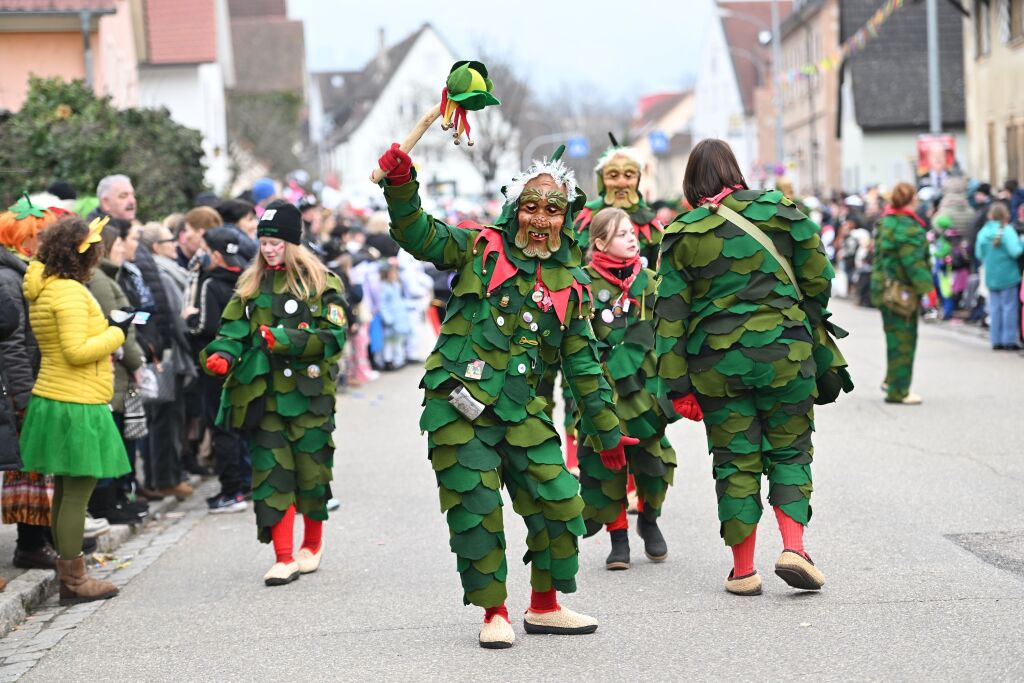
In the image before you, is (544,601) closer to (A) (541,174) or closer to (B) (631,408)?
(B) (631,408)

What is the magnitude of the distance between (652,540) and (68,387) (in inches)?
118

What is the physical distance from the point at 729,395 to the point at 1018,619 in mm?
1574

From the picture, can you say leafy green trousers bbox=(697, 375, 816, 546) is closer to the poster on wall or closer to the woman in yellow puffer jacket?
the woman in yellow puffer jacket

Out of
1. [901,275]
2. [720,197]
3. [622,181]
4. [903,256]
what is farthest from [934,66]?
[720,197]

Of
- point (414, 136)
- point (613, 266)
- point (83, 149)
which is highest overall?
point (83, 149)

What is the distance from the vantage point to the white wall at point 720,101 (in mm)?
77000

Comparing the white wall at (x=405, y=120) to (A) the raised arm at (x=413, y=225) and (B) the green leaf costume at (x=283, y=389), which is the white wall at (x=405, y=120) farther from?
(A) the raised arm at (x=413, y=225)

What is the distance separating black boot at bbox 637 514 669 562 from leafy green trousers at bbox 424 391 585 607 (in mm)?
1594

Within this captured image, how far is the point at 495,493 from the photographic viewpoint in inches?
247

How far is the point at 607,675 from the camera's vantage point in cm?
573

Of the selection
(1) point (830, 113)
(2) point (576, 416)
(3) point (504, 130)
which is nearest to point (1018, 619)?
(2) point (576, 416)

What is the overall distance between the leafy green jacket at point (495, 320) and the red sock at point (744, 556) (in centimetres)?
120

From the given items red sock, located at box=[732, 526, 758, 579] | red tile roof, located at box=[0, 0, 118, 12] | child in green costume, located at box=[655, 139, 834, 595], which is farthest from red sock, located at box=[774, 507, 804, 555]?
red tile roof, located at box=[0, 0, 118, 12]

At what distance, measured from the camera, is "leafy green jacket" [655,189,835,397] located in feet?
22.6
